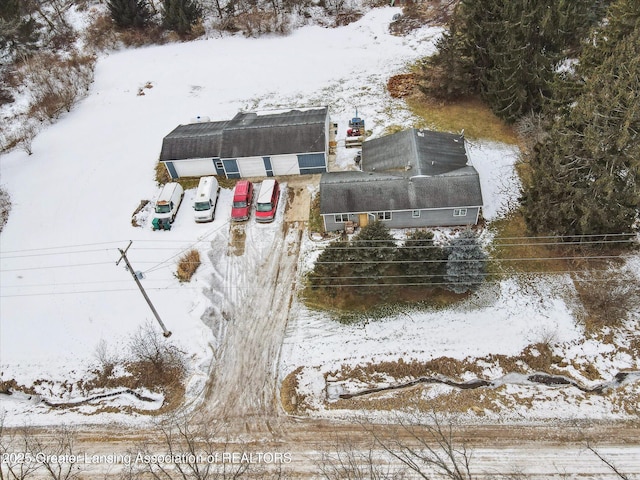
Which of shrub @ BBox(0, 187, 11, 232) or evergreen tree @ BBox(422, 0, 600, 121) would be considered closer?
evergreen tree @ BBox(422, 0, 600, 121)

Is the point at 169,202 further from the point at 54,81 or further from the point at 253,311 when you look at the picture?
the point at 54,81

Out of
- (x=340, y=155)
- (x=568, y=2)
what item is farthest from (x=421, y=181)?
(x=568, y=2)

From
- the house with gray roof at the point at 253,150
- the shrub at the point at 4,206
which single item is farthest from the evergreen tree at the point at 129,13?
the shrub at the point at 4,206

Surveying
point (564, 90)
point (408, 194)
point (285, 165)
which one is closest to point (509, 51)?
point (564, 90)

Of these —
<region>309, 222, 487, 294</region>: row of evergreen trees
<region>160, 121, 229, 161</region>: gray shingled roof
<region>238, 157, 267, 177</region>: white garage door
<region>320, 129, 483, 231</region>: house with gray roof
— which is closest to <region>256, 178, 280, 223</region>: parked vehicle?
<region>238, 157, 267, 177</region>: white garage door

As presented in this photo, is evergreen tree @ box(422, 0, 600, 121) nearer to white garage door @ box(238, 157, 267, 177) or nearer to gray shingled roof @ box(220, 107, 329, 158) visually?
gray shingled roof @ box(220, 107, 329, 158)

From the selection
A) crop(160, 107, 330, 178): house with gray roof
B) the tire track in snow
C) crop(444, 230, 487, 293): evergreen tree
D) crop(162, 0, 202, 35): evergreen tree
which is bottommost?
the tire track in snow

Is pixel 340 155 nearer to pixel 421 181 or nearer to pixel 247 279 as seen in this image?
pixel 421 181
